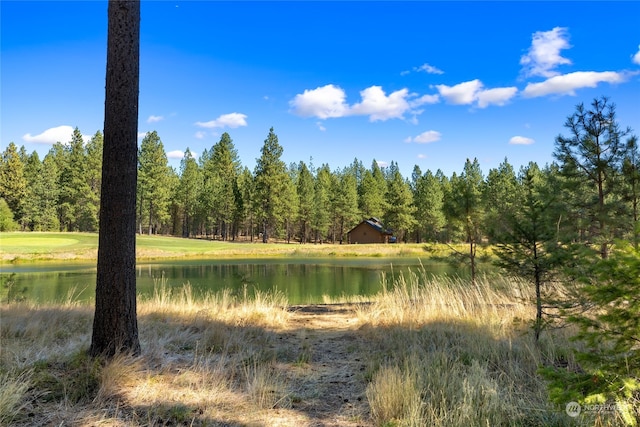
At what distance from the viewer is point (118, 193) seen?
4.35m

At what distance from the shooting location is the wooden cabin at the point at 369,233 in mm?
51906

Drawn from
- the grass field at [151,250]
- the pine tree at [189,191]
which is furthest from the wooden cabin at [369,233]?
the pine tree at [189,191]

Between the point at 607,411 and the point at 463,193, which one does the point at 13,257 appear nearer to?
the point at 463,193

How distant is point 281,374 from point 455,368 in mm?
1861

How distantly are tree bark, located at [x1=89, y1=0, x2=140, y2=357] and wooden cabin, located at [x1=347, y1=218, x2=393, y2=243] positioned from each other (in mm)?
48302

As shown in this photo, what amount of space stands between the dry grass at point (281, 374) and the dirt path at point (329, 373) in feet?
0.06

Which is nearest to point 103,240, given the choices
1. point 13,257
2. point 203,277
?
point 203,277

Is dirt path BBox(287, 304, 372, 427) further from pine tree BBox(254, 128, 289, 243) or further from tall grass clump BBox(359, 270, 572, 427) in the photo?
pine tree BBox(254, 128, 289, 243)

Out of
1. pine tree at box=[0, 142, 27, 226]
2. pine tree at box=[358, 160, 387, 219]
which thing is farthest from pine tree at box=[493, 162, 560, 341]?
pine tree at box=[0, 142, 27, 226]

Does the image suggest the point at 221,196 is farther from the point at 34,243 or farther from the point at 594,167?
the point at 594,167

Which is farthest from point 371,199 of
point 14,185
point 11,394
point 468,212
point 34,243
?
point 11,394

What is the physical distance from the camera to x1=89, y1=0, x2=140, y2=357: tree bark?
431 centimetres

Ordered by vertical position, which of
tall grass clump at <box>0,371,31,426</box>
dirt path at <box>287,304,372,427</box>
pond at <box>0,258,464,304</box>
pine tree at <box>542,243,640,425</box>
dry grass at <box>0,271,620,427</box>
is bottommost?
pond at <box>0,258,464,304</box>

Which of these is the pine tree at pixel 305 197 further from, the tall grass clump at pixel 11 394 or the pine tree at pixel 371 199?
the tall grass clump at pixel 11 394
